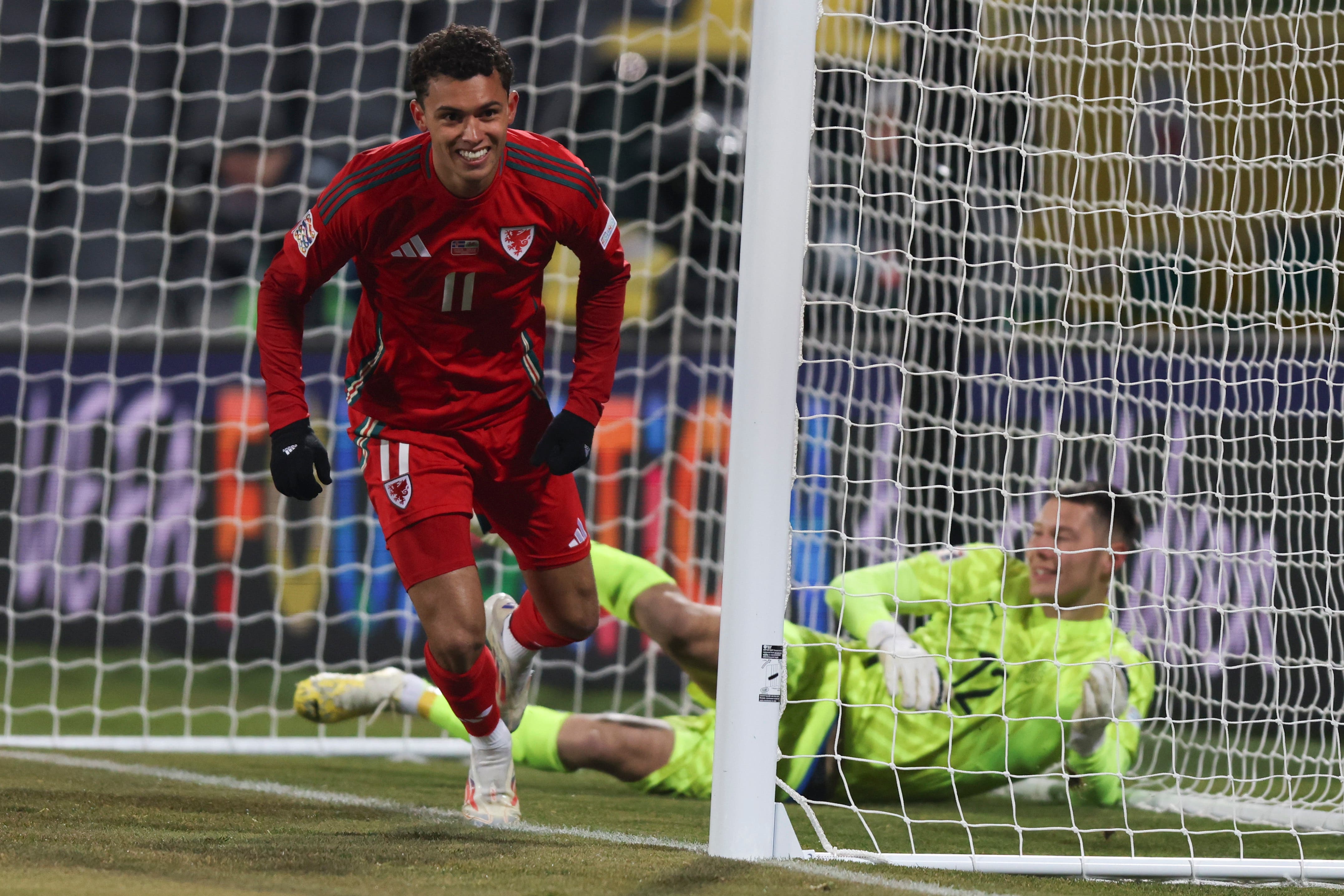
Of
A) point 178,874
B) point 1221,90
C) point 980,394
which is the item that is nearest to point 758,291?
point 178,874

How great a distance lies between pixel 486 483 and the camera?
328cm

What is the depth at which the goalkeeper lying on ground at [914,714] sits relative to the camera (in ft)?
13.1

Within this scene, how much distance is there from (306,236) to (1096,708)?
2.33 metres

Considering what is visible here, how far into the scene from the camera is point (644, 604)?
4168mm

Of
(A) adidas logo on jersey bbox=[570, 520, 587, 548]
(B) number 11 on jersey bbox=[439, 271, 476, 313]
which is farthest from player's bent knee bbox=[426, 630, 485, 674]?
(B) number 11 on jersey bbox=[439, 271, 476, 313]

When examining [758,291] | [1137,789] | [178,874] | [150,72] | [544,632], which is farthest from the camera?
[150,72]

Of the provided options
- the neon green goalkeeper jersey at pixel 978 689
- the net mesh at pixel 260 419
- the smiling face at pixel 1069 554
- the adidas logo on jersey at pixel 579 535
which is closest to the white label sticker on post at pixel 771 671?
the adidas logo on jersey at pixel 579 535

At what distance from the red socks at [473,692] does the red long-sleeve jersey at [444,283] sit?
516mm

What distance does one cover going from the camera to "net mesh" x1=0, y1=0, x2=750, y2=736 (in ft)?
20.8

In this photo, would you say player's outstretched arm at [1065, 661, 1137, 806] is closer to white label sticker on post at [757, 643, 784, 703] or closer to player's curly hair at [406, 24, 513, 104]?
white label sticker on post at [757, 643, 784, 703]

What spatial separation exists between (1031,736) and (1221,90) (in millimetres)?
3494

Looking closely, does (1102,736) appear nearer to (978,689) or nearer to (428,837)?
(978,689)

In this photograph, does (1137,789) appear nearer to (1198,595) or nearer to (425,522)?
(1198,595)

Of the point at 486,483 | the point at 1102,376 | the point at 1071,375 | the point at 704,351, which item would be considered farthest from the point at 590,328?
the point at 704,351
